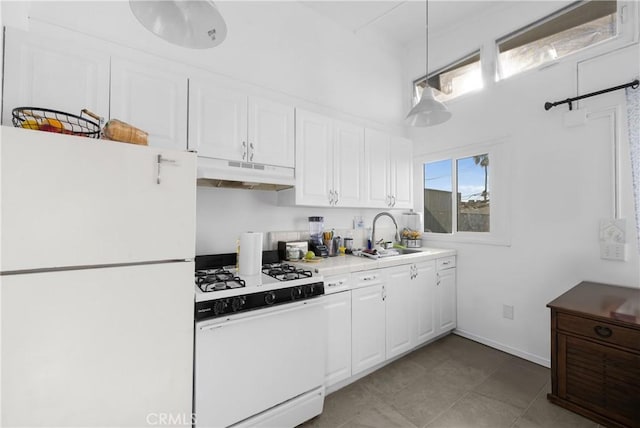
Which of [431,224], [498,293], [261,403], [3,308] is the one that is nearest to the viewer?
[3,308]

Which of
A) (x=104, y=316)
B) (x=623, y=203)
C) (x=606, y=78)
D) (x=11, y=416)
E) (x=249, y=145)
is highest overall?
(x=606, y=78)

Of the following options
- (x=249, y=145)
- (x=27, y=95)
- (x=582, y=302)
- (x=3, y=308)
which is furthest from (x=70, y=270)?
(x=582, y=302)

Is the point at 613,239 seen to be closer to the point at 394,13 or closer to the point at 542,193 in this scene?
the point at 542,193

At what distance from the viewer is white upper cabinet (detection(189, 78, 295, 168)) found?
2039mm

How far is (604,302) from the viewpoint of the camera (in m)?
1.94

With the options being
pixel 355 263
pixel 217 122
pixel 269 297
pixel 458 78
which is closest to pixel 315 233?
pixel 355 263

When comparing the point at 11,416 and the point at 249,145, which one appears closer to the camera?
the point at 11,416

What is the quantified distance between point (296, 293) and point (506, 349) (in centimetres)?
244

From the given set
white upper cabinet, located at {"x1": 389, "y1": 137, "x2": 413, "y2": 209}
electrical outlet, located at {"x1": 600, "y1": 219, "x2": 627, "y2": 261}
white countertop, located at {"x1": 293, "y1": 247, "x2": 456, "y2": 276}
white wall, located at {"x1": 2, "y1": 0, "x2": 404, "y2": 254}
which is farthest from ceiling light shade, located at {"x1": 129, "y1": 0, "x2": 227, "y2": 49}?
electrical outlet, located at {"x1": 600, "y1": 219, "x2": 627, "y2": 261}

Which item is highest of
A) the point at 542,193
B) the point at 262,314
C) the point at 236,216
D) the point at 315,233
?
the point at 542,193

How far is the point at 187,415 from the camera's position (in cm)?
149

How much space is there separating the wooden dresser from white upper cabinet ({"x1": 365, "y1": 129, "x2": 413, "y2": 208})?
1726 mm

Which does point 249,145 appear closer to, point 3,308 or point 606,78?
point 3,308

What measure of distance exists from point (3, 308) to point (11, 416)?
433 millimetres
